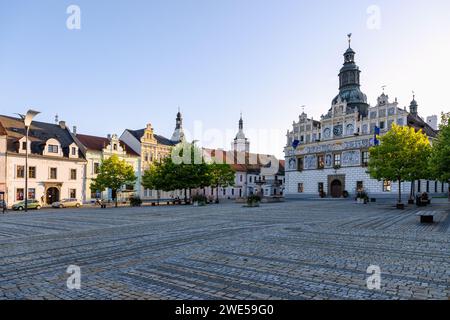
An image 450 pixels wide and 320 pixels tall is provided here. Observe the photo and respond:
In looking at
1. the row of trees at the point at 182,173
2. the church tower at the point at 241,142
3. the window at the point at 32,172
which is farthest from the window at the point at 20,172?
the church tower at the point at 241,142

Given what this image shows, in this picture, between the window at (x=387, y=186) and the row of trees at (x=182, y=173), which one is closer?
the row of trees at (x=182, y=173)

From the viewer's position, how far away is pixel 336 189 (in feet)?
179

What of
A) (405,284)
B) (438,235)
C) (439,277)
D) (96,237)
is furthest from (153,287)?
(438,235)

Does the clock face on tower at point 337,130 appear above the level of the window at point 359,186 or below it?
above

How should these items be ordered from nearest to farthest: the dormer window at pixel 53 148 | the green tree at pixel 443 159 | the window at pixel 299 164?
the green tree at pixel 443 159 < the dormer window at pixel 53 148 < the window at pixel 299 164

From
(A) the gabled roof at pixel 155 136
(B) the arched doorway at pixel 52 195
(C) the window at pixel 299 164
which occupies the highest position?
(A) the gabled roof at pixel 155 136

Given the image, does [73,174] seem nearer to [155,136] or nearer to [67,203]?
[67,203]

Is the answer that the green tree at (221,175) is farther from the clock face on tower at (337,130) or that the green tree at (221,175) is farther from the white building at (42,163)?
the white building at (42,163)

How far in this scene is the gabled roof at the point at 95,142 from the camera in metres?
49.9

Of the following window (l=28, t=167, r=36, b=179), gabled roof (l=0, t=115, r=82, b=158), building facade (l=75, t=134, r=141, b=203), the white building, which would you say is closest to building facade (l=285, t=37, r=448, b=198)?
building facade (l=75, t=134, r=141, b=203)

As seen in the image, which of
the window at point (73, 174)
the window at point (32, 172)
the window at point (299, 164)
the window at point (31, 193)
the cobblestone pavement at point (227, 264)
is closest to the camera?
the cobblestone pavement at point (227, 264)

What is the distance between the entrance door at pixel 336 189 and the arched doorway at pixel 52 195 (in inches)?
1694

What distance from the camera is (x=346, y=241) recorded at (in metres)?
11.6
